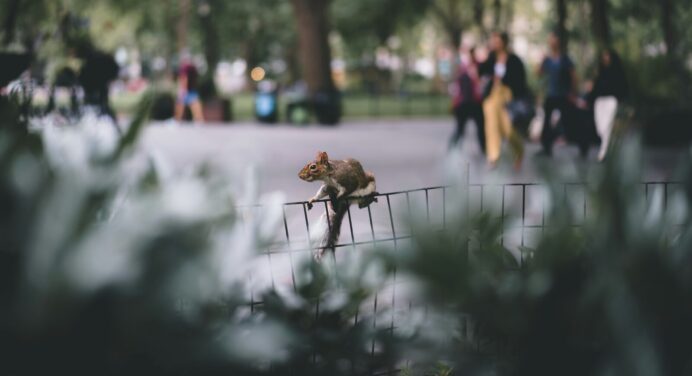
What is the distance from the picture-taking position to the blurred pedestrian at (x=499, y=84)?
1281 centimetres

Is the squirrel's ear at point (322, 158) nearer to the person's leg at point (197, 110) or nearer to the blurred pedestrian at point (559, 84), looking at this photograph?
the blurred pedestrian at point (559, 84)

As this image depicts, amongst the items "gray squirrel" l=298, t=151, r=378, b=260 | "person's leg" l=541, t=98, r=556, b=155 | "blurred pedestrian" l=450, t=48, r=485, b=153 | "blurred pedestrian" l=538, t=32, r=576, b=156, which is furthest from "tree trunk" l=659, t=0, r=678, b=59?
"gray squirrel" l=298, t=151, r=378, b=260

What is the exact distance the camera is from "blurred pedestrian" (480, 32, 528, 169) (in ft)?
42.0

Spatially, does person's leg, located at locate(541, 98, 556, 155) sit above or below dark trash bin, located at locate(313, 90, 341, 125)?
above

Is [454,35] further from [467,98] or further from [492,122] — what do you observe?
[492,122]

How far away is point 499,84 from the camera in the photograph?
13133 mm

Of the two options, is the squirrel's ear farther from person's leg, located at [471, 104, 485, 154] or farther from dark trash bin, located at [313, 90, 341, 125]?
dark trash bin, located at [313, 90, 341, 125]

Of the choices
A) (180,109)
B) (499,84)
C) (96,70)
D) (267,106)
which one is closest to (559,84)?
(499,84)

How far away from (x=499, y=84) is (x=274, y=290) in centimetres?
1190

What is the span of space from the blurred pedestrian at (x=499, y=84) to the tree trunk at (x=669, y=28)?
122 inches

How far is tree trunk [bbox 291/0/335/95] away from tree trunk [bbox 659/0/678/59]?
12408 millimetres

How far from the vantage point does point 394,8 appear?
44531 millimetres

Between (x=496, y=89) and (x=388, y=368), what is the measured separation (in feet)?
38.7

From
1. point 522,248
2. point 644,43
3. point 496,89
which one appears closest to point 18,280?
point 522,248
